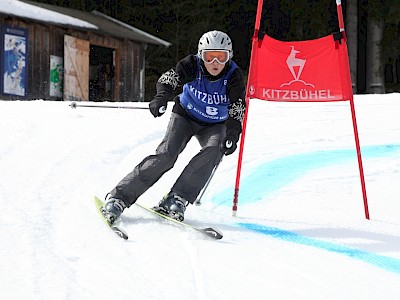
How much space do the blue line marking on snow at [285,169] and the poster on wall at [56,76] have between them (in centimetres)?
1187

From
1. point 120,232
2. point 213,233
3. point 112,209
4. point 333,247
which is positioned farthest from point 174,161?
point 333,247

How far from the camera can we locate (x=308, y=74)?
558cm

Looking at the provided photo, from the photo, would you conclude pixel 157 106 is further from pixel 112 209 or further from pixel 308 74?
pixel 308 74

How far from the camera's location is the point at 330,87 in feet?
18.2

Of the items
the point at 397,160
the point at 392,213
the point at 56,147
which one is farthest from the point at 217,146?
the point at 397,160

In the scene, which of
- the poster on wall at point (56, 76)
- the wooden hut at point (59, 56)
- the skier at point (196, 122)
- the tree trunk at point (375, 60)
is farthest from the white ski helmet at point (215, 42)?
the tree trunk at point (375, 60)

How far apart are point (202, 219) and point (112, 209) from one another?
2.66 feet

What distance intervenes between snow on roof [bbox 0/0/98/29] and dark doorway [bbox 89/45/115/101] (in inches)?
112

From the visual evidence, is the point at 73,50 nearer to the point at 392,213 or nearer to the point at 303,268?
the point at 392,213

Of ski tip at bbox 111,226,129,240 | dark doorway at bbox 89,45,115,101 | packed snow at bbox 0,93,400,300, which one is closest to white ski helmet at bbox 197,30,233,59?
packed snow at bbox 0,93,400,300

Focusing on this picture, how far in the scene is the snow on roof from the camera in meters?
16.8

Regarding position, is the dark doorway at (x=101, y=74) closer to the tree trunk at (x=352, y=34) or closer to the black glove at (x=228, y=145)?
the tree trunk at (x=352, y=34)

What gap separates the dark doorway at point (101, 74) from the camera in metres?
21.8

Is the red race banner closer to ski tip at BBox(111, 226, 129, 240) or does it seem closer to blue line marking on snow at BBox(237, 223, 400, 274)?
blue line marking on snow at BBox(237, 223, 400, 274)
